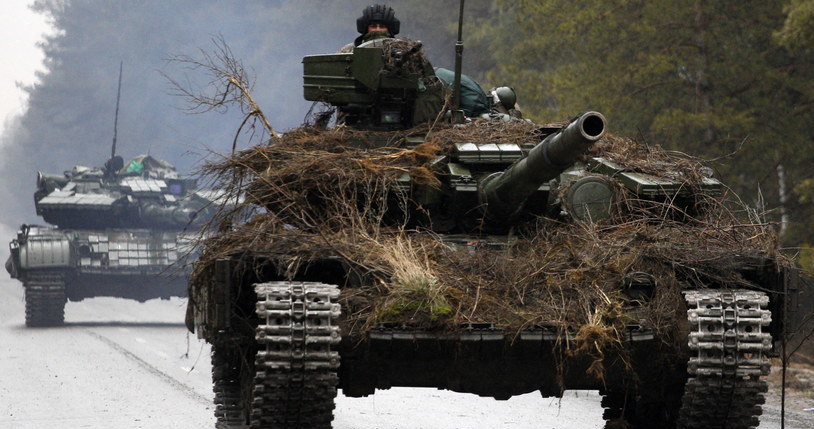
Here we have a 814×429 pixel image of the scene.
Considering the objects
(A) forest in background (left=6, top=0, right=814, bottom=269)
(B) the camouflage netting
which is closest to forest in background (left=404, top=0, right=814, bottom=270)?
(A) forest in background (left=6, top=0, right=814, bottom=269)

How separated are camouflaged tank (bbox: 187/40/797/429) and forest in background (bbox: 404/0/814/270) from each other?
1040cm

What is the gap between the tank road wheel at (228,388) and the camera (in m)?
10.5

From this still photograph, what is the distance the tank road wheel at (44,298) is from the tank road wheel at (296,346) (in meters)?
19.1

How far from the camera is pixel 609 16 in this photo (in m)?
24.5

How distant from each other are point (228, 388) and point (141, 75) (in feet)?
200

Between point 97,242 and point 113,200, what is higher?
point 113,200

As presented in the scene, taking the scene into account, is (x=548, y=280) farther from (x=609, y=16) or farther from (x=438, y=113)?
(x=609, y=16)

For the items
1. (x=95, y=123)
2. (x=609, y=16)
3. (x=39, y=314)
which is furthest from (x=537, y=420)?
(x=95, y=123)

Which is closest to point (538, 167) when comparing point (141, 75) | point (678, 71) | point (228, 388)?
point (228, 388)

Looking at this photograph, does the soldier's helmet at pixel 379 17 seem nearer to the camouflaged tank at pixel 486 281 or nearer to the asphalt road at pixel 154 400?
the camouflaged tank at pixel 486 281

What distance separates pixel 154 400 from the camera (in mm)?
14703

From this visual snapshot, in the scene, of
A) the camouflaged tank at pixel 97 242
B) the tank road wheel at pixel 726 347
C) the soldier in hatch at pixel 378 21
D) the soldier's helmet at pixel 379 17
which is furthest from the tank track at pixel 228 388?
the camouflaged tank at pixel 97 242

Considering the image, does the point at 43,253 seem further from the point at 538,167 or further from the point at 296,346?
the point at 296,346

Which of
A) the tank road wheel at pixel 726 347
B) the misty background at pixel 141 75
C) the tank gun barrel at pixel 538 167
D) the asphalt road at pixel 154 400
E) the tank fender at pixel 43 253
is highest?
the misty background at pixel 141 75
